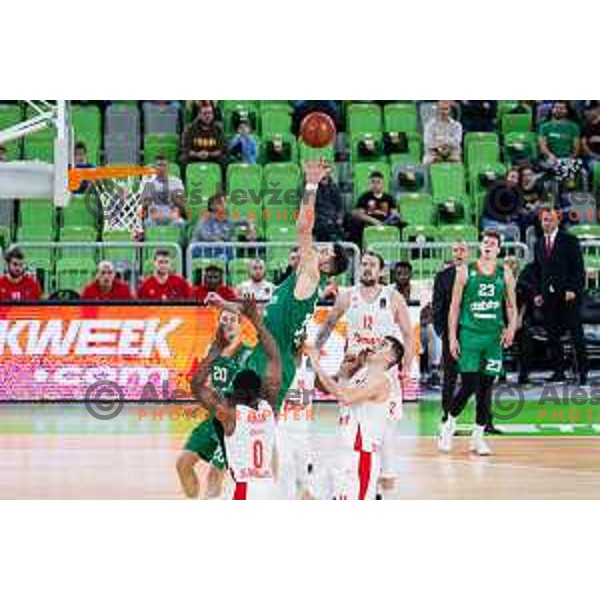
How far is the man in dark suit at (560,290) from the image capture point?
17875 millimetres

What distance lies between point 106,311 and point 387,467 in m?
2.71

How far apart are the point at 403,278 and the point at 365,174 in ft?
6.28

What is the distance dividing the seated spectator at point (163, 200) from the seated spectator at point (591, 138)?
341 centimetres

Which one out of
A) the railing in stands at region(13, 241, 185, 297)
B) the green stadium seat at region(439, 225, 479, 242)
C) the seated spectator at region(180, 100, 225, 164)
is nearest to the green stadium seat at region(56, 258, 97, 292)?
the railing in stands at region(13, 241, 185, 297)

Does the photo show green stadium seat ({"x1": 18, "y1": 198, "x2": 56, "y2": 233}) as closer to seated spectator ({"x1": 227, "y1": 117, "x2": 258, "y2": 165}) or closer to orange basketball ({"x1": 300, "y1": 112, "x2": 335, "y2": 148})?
seated spectator ({"x1": 227, "y1": 117, "x2": 258, "y2": 165})

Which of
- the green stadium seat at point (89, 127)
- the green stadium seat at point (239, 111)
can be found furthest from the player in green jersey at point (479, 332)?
the green stadium seat at point (89, 127)

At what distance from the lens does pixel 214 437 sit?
16.2m

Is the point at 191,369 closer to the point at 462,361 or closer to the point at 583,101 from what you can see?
the point at 462,361

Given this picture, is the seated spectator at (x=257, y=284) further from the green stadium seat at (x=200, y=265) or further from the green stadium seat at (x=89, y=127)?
the green stadium seat at (x=89, y=127)

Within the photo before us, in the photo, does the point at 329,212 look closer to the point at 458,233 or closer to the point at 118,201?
the point at 458,233

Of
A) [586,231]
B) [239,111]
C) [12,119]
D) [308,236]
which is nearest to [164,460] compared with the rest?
[308,236]

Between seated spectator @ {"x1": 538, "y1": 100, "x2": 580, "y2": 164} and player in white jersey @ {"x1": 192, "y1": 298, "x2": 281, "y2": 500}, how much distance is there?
395cm

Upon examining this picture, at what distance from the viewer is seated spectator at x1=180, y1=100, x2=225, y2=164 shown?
1889 cm

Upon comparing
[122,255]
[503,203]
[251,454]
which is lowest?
[251,454]
